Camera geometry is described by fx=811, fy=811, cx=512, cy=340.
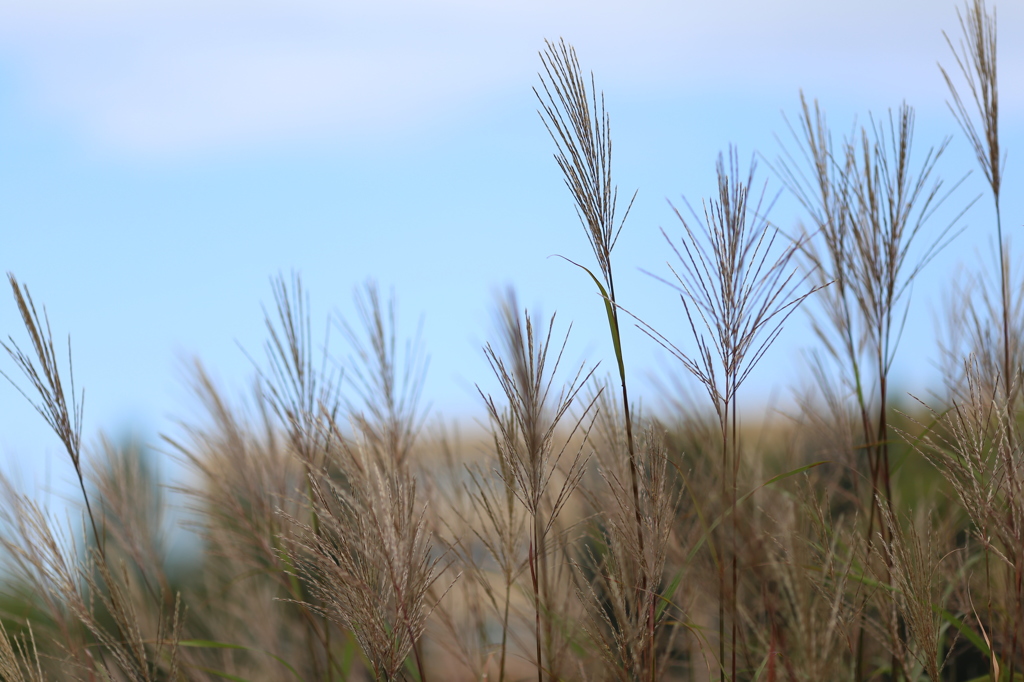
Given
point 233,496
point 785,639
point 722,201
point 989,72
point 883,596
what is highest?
point 989,72

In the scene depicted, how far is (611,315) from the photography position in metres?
1.24

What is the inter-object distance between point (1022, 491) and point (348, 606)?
107 cm

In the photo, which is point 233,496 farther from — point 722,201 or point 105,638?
point 722,201

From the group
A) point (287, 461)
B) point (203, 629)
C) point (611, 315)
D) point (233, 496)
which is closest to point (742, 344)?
point (611, 315)

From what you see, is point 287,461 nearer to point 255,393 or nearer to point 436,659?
point 255,393

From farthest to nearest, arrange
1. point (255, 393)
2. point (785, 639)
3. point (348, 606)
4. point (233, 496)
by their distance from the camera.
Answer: point (255, 393)
point (233, 496)
point (785, 639)
point (348, 606)

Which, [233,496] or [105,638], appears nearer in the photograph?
[105,638]

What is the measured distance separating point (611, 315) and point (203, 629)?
369 centimetres

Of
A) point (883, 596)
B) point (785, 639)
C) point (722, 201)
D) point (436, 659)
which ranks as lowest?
point (436, 659)

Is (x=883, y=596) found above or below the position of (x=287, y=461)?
below

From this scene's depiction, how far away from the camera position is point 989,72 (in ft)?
5.22

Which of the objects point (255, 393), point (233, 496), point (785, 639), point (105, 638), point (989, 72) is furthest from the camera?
point (255, 393)

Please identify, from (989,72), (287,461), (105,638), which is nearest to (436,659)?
(287,461)

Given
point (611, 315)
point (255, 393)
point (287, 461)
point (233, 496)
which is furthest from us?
point (287, 461)
